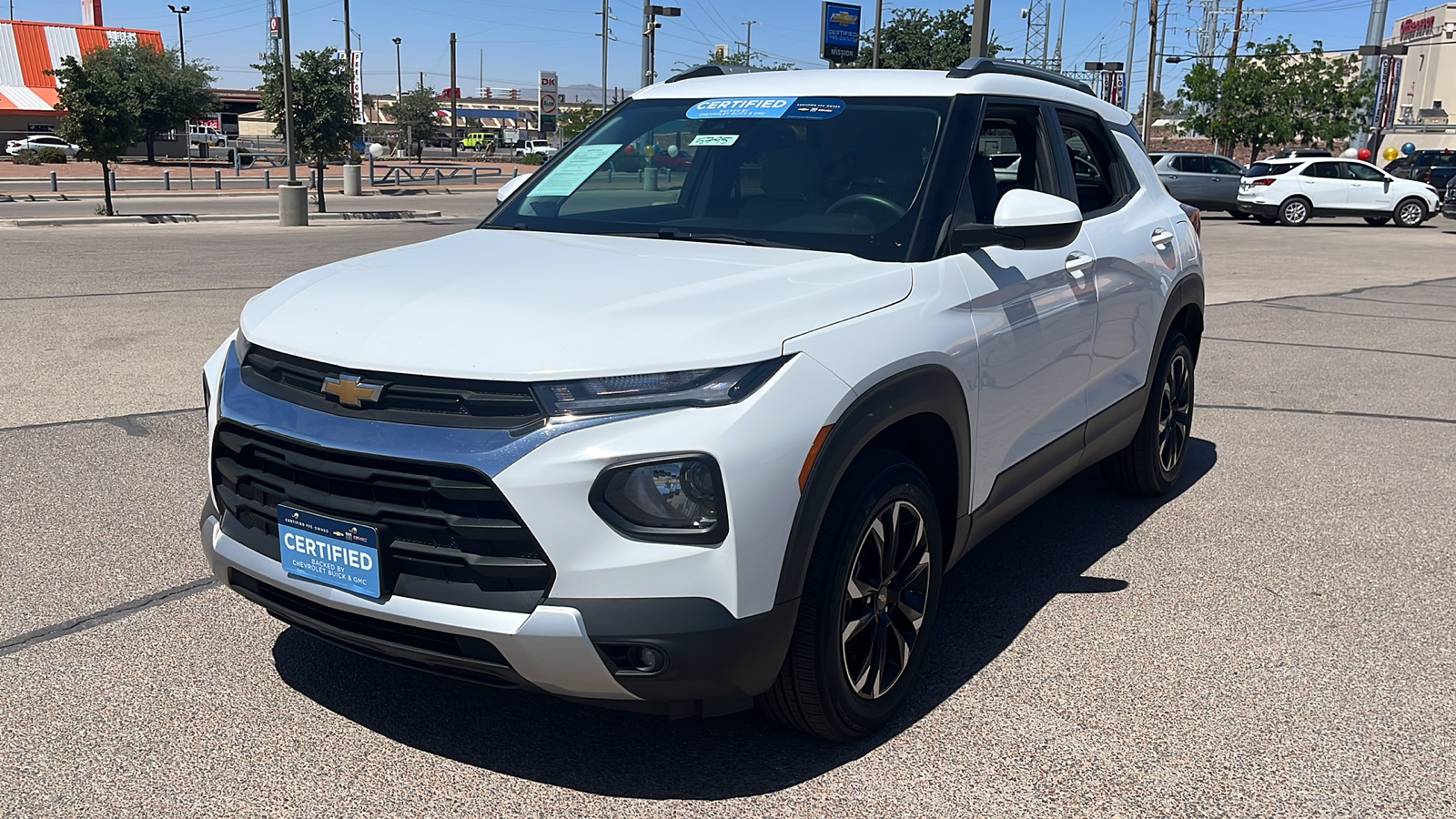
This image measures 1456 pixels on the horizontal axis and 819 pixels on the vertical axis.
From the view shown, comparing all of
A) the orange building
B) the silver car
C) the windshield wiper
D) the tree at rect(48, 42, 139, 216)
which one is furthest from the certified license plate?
the orange building

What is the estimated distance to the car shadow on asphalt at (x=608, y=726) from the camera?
3180mm

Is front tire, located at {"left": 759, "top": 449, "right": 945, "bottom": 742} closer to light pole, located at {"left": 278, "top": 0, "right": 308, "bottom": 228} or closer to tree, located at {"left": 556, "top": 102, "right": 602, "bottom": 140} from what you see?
light pole, located at {"left": 278, "top": 0, "right": 308, "bottom": 228}

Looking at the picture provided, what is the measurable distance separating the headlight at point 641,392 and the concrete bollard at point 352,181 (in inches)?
1365

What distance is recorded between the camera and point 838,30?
146 ft

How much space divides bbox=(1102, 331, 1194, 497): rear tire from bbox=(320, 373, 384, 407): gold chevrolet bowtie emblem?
3713mm

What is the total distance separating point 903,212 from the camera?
147 inches

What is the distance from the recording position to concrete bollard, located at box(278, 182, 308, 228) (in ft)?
79.2

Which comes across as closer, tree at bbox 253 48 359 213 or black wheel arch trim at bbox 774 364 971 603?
black wheel arch trim at bbox 774 364 971 603

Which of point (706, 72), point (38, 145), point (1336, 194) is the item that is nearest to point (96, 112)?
point (706, 72)

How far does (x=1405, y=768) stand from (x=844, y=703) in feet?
5.04

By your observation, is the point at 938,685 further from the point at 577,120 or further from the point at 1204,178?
the point at 577,120

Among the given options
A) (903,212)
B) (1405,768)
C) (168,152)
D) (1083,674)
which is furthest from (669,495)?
(168,152)

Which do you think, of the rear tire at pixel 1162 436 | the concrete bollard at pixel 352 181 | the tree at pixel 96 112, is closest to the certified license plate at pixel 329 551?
the rear tire at pixel 1162 436

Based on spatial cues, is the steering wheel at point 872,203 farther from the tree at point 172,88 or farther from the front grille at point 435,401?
the tree at point 172,88
